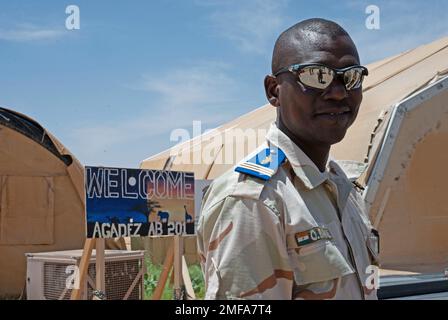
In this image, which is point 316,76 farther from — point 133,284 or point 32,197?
point 32,197

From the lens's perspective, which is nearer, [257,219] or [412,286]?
[257,219]

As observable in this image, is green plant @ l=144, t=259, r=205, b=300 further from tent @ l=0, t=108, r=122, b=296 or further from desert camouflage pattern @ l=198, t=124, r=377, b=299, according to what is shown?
desert camouflage pattern @ l=198, t=124, r=377, b=299

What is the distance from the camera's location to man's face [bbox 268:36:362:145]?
143 centimetres

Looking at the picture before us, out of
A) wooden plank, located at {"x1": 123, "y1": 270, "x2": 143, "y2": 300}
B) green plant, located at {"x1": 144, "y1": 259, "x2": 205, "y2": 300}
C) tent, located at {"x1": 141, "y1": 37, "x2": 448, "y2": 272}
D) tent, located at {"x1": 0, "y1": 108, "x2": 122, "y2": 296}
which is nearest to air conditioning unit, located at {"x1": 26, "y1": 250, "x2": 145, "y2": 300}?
wooden plank, located at {"x1": 123, "y1": 270, "x2": 143, "y2": 300}

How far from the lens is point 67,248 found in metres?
8.65

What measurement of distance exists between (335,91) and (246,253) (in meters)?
0.46

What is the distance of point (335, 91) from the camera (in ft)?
4.72

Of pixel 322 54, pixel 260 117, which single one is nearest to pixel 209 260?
pixel 322 54

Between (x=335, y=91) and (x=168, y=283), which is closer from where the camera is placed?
(x=335, y=91)

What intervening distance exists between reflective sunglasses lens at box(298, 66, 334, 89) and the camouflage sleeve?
32 cm

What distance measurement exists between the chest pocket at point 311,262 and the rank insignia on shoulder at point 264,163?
153 mm

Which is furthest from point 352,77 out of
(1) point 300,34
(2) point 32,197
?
(2) point 32,197
